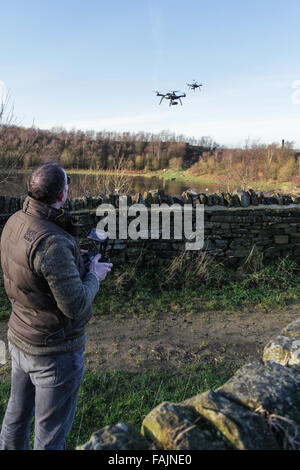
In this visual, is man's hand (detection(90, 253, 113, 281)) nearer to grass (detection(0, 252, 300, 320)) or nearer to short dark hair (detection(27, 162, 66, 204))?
short dark hair (detection(27, 162, 66, 204))

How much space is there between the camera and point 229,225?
A: 6.67 metres

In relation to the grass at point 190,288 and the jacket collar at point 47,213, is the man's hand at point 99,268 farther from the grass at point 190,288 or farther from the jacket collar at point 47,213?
the grass at point 190,288

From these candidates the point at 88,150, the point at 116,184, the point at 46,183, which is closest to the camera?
the point at 46,183

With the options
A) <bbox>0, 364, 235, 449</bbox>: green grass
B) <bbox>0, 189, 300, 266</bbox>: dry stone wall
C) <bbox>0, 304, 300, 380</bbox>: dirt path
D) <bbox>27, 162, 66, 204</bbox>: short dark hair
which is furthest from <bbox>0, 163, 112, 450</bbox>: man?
<bbox>0, 189, 300, 266</bbox>: dry stone wall

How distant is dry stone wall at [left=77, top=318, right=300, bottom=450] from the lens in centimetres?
130

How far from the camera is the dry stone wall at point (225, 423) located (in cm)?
130

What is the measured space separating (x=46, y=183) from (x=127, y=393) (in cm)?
237

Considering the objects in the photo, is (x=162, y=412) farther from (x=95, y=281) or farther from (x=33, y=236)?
(x=33, y=236)

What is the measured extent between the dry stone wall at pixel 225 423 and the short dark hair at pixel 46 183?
1.16 meters

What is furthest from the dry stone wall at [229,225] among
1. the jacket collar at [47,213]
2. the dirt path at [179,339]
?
the jacket collar at [47,213]

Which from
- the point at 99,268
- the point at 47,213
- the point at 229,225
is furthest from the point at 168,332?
the point at 47,213

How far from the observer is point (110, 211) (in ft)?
20.2

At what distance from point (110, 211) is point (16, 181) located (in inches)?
237

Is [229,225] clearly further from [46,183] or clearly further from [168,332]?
[46,183]
